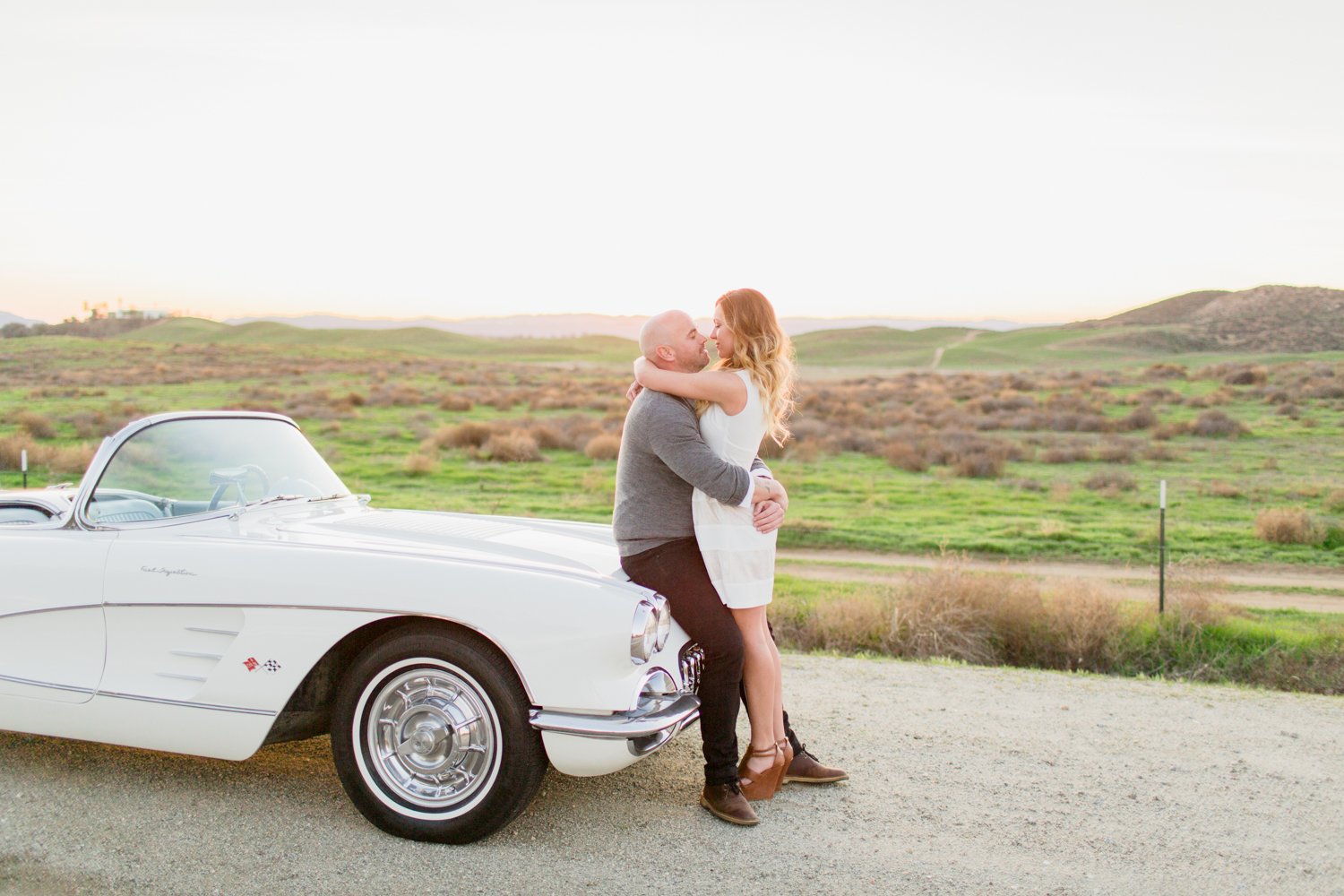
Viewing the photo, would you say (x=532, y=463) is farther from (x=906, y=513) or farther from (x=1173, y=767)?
(x=1173, y=767)

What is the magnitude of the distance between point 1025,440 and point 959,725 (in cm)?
2438

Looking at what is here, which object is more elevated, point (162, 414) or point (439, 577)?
point (162, 414)

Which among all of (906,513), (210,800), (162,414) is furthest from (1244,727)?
(906,513)

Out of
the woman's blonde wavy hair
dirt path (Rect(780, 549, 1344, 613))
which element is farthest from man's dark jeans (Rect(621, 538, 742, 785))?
dirt path (Rect(780, 549, 1344, 613))

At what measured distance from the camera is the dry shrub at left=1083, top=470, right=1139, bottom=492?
813 inches

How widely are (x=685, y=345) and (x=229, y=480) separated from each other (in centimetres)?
235

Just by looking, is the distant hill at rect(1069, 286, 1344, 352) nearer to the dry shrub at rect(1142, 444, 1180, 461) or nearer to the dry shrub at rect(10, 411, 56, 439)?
the dry shrub at rect(1142, 444, 1180, 461)

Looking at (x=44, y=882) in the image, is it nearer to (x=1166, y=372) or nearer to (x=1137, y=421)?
(x=1137, y=421)

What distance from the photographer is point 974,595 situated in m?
9.46

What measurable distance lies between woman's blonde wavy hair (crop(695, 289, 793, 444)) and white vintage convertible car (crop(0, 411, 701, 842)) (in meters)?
0.99

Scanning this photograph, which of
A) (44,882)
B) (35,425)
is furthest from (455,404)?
(44,882)

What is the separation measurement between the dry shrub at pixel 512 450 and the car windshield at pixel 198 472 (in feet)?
63.4

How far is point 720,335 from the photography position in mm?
4566

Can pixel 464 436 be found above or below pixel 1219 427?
above
